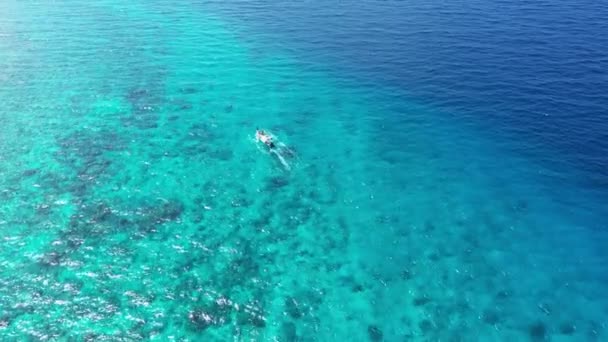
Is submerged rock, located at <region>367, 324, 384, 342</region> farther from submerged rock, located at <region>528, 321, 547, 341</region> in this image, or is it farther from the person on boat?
the person on boat

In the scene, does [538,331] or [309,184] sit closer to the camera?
[538,331]

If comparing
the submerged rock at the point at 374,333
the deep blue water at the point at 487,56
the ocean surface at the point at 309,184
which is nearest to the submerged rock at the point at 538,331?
the ocean surface at the point at 309,184

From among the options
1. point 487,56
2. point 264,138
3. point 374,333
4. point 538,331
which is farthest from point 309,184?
point 487,56

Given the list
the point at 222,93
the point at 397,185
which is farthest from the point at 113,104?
the point at 397,185

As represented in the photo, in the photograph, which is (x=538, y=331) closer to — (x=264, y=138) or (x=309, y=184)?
(x=309, y=184)

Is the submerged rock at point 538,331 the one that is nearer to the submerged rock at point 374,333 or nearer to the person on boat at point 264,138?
the submerged rock at point 374,333

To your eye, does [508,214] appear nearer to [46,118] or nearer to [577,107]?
[577,107]
